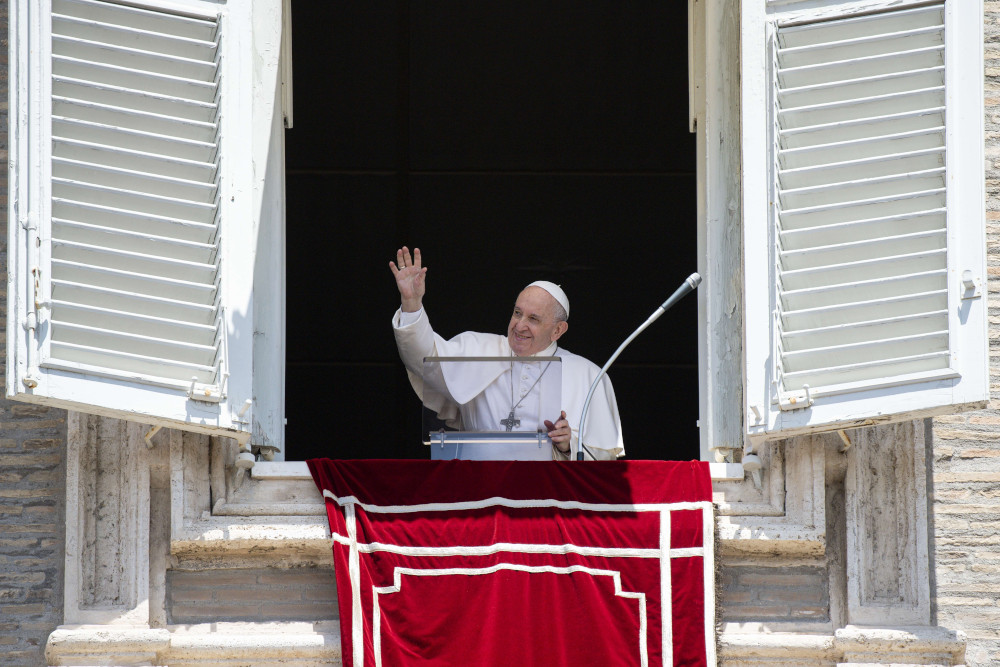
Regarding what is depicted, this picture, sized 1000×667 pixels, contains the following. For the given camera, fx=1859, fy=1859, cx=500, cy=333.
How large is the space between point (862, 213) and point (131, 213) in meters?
2.37

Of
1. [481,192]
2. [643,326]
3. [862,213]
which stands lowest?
[643,326]

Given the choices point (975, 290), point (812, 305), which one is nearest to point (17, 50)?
point (812, 305)

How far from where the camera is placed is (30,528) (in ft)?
21.3

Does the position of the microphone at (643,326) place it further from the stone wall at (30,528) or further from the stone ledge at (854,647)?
the stone wall at (30,528)

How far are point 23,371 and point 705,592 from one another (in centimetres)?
230

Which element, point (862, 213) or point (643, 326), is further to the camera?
point (643, 326)

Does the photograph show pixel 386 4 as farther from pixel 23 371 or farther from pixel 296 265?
pixel 23 371

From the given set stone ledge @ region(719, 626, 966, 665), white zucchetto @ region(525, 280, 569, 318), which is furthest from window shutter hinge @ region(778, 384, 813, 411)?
white zucchetto @ region(525, 280, 569, 318)

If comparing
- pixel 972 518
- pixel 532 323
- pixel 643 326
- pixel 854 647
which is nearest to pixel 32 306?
pixel 643 326

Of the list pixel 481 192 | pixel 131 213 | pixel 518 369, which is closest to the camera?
pixel 131 213

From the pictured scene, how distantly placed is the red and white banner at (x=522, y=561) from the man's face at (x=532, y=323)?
1.28m

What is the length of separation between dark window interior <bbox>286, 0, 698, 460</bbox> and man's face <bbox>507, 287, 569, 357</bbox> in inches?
120

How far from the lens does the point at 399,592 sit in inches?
240

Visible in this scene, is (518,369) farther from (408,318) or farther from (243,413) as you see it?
(243,413)
